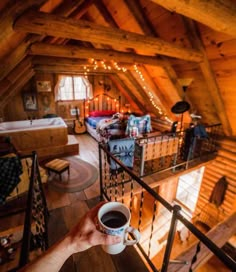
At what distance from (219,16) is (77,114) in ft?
20.2

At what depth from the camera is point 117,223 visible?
81 centimetres

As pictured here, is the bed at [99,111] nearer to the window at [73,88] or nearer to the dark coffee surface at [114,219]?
the window at [73,88]

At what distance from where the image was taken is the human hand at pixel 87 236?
0.64m

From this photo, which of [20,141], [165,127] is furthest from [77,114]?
[165,127]

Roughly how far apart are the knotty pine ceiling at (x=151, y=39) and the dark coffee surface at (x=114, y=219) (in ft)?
5.58

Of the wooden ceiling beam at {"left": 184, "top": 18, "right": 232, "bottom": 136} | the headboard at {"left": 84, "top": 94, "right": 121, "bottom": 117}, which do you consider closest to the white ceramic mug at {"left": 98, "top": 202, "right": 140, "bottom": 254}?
the wooden ceiling beam at {"left": 184, "top": 18, "right": 232, "bottom": 136}

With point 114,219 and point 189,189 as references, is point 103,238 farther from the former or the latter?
point 189,189

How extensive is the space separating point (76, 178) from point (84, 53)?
2672mm

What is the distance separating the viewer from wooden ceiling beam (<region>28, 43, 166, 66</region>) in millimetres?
2888

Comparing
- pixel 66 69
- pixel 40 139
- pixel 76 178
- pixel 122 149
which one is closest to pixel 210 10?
pixel 122 149

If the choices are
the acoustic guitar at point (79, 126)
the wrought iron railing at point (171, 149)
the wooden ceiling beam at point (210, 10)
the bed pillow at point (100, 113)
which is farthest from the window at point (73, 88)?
the wooden ceiling beam at point (210, 10)

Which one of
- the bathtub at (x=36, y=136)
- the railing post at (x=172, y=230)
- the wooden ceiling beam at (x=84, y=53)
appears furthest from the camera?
the bathtub at (x=36, y=136)

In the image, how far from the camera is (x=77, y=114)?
7.11m

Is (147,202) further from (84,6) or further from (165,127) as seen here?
(84,6)
